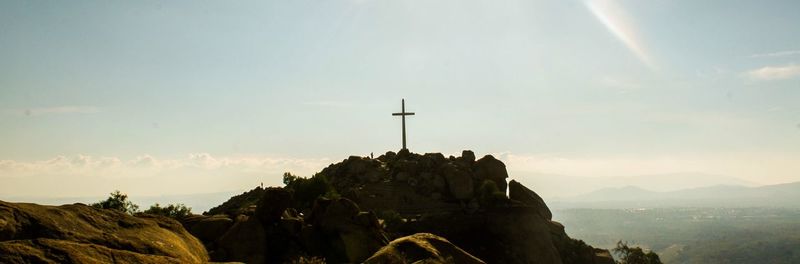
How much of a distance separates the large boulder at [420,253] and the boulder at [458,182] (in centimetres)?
4332

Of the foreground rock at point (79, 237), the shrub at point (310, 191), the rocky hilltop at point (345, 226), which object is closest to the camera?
the foreground rock at point (79, 237)

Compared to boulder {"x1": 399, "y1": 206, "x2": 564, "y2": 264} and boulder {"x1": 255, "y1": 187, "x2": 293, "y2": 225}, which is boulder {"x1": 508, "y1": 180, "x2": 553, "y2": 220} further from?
boulder {"x1": 255, "y1": 187, "x2": 293, "y2": 225}

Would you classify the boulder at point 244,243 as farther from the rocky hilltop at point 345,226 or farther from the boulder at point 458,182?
the boulder at point 458,182

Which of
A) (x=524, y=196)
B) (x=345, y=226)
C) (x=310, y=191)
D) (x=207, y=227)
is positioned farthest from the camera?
(x=524, y=196)

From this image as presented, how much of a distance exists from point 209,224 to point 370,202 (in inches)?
1207

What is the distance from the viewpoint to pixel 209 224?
3931 cm

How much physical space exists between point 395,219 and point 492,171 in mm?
25607

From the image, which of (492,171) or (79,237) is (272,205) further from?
(492,171)

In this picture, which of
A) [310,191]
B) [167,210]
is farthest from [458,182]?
[167,210]

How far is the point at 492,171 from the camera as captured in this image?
253ft

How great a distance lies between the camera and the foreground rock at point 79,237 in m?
16.1

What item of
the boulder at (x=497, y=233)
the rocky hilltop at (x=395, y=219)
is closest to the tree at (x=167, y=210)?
the rocky hilltop at (x=395, y=219)

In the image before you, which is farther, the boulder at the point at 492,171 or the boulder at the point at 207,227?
the boulder at the point at 492,171

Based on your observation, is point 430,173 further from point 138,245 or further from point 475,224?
point 138,245
